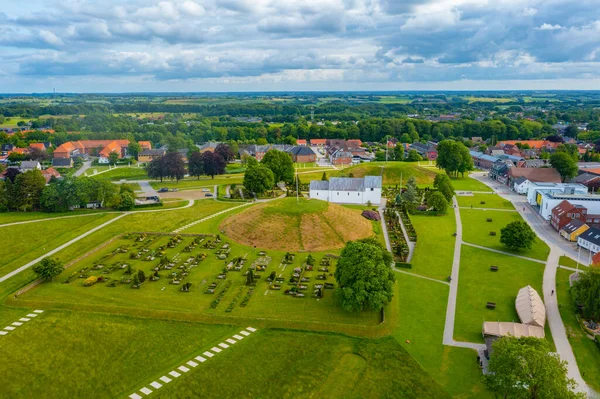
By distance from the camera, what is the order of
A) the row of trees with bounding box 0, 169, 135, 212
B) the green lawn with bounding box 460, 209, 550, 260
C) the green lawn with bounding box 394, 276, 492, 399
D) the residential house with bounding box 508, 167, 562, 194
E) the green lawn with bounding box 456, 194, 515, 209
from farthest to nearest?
the residential house with bounding box 508, 167, 562, 194 → the green lawn with bounding box 456, 194, 515, 209 → the row of trees with bounding box 0, 169, 135, 212 → the green lawn with bounding box 460, 209, 550, 260 → the green lawn with bounding box 394, 276, 492, 399

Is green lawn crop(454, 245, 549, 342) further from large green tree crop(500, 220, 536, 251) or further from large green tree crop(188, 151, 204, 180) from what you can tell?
large green tree crop(188, 151, 204, 180)

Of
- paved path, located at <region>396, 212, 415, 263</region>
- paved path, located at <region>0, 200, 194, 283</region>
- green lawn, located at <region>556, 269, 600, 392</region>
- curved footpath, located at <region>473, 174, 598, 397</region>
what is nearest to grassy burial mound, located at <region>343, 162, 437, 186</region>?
curved footpath, located at <region>473, 174, 598, 397</region>

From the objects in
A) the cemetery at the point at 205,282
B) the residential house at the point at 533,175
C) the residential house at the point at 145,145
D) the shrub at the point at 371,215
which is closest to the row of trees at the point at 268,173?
the shrub at the point at 371,215

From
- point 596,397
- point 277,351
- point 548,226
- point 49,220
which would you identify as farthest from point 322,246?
point 49,220

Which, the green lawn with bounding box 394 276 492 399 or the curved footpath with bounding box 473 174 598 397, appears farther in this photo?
the curved footpath with bounding box 473 174 598 397

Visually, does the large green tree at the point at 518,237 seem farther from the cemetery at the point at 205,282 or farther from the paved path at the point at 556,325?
the cemetery at the point at 205,282

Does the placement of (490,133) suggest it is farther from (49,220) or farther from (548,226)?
(49,220)
